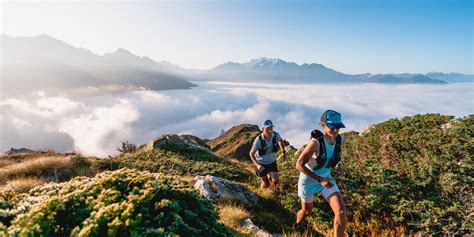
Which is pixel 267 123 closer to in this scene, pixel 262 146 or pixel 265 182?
pixel 262 146

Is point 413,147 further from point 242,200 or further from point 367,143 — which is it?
point 242,200

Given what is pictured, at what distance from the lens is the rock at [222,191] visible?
326 inches

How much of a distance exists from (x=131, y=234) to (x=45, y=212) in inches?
39.8

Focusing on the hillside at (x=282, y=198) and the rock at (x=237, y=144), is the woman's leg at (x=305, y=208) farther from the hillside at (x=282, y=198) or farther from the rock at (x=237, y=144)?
the rock at (x=237, y=144)

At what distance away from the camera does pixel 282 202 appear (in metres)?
9.33

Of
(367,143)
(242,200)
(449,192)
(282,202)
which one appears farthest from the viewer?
(367,143)

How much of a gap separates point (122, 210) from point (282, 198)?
721cm

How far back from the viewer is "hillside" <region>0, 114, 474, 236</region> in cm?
311

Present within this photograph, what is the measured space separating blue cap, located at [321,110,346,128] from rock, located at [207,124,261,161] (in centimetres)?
2972

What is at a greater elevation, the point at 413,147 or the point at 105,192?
the point at 105,192

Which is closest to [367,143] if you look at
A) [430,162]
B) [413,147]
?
[413,147]

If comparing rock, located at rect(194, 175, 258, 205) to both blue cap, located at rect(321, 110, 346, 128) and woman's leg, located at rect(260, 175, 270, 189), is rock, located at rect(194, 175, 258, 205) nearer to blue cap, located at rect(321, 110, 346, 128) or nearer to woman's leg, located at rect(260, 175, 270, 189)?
woman's leg, located at rect(260, 175, 270, 189)

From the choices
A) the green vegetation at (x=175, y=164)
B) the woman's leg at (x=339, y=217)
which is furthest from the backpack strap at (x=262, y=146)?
the woman's leg at (x=339, y=217)

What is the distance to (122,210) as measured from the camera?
307 centimetres
